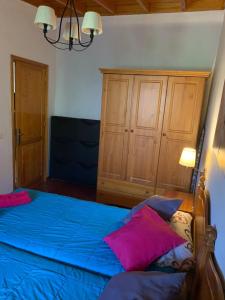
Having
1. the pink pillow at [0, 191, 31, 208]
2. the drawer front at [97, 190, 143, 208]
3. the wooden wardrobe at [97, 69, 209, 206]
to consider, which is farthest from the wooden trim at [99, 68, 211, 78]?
the pink pillow at [0, 191, 31, 208]

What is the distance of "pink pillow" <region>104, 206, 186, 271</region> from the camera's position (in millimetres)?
1506

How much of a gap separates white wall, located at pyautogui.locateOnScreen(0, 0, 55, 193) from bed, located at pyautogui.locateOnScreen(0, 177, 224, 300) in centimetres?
130

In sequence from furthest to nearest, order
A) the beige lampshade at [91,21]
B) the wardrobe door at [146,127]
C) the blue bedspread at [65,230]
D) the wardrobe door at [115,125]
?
1. the wardrobe door at [115,125]
2. the wardrobe door at [146,127]
3. the beige lampshade at [91,21]
4. the blue bedspread at [65,230]

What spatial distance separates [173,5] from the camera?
337cm

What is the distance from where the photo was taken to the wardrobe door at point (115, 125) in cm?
347

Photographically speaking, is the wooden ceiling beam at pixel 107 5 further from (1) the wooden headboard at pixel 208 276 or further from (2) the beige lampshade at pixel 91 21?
(1) the wooden headboard at pixel 208 276

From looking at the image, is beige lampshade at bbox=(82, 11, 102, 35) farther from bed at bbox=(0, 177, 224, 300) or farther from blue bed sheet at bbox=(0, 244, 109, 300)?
blue bed sheet at bbox=(0, 244, 109, 300)

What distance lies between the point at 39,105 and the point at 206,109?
105 inches

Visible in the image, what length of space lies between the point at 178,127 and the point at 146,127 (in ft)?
1.49

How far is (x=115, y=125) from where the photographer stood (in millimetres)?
3607

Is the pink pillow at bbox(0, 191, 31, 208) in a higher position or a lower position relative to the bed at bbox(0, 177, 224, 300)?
higher

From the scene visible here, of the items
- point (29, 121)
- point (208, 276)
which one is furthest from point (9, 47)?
point (208, 276)

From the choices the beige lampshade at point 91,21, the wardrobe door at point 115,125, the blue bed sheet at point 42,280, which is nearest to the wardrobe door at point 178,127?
the wardrobe door at point 115,125

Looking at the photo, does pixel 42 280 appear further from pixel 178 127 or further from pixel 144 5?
pixel 144 5
